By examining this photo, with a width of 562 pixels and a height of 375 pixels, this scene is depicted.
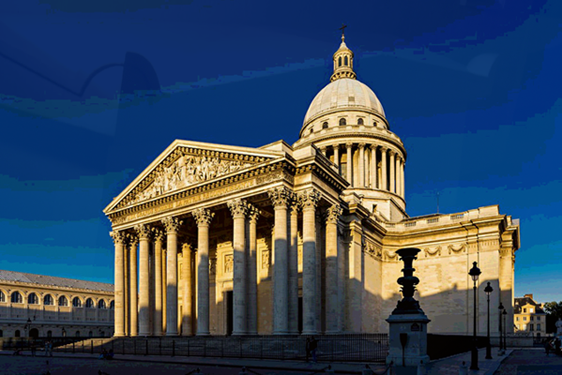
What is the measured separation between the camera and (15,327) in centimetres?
8469

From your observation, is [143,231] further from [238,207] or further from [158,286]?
[238,207]

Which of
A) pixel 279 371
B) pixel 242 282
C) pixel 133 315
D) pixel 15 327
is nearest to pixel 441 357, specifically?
pixel 279 371

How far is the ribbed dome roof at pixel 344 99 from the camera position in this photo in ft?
217

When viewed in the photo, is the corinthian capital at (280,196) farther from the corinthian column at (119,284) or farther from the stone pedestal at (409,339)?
the corinthian column at (119,284)

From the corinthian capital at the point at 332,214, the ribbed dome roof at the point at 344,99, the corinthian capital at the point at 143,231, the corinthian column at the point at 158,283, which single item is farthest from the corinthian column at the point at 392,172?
the corinthian capital at the point at 143,231

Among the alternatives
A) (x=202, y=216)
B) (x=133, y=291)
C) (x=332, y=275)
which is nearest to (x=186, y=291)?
(x=133, y=291)

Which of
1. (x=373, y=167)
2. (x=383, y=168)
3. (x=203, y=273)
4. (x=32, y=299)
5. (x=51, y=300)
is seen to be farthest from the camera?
(x=51, y=300)

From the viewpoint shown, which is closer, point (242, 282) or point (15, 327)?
point (242, 282)

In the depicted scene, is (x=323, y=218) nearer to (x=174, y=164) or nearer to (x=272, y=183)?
(x=272, y=183)

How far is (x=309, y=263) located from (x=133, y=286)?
20.7 meters

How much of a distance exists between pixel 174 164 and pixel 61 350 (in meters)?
19.3

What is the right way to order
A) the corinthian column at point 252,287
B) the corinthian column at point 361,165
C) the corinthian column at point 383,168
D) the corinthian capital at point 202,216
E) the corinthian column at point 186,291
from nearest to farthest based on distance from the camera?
the corinthian column at point 252,287
the corinthian capital at point 202,216
the corinthian column at point 186,291
the corinthian column at point 361,165
the corinthian column at point 383,168

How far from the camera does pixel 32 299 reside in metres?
89.8

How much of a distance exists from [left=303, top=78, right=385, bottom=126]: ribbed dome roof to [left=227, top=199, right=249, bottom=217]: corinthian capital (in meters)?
34.8
